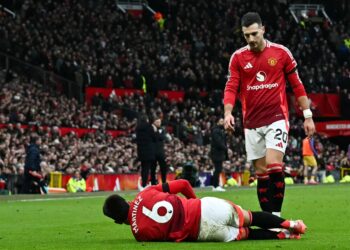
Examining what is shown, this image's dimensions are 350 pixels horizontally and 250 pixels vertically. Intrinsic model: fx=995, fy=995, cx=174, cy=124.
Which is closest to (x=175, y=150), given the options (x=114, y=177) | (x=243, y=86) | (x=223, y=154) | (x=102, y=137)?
(x=102, y=137)

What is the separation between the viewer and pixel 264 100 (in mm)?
11828

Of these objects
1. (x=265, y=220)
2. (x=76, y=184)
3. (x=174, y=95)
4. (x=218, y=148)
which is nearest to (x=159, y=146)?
(x=218, y=148)

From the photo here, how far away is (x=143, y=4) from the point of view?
5738cm

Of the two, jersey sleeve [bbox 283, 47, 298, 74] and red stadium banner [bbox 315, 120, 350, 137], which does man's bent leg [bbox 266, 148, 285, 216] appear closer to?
jersey sleeve [bbox 283, 47, 298, 74]

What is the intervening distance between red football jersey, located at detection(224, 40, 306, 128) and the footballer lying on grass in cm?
210

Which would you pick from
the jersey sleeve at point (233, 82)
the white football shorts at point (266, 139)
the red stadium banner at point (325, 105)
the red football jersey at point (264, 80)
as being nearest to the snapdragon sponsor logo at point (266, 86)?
the red football jersey at point (264, 80)

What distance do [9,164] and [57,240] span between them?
722 inches

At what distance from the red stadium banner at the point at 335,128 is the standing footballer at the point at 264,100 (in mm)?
39994

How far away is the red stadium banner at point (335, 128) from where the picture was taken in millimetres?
51469

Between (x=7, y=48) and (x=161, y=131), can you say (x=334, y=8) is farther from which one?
(x=161, y=131)

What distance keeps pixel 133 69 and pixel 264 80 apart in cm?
3549

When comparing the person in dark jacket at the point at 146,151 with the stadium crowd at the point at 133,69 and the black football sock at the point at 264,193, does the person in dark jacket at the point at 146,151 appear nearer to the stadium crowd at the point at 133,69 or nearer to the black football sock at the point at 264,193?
the stadium crowd at the point at 133,69

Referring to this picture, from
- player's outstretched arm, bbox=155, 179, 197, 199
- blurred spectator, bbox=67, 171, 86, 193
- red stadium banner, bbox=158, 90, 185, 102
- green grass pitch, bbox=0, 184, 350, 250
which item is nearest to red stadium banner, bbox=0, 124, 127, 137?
blurred spectator, bbox=67, 171, 86, 193

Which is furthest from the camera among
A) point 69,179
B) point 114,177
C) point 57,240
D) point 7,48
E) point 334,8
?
point 334,8
